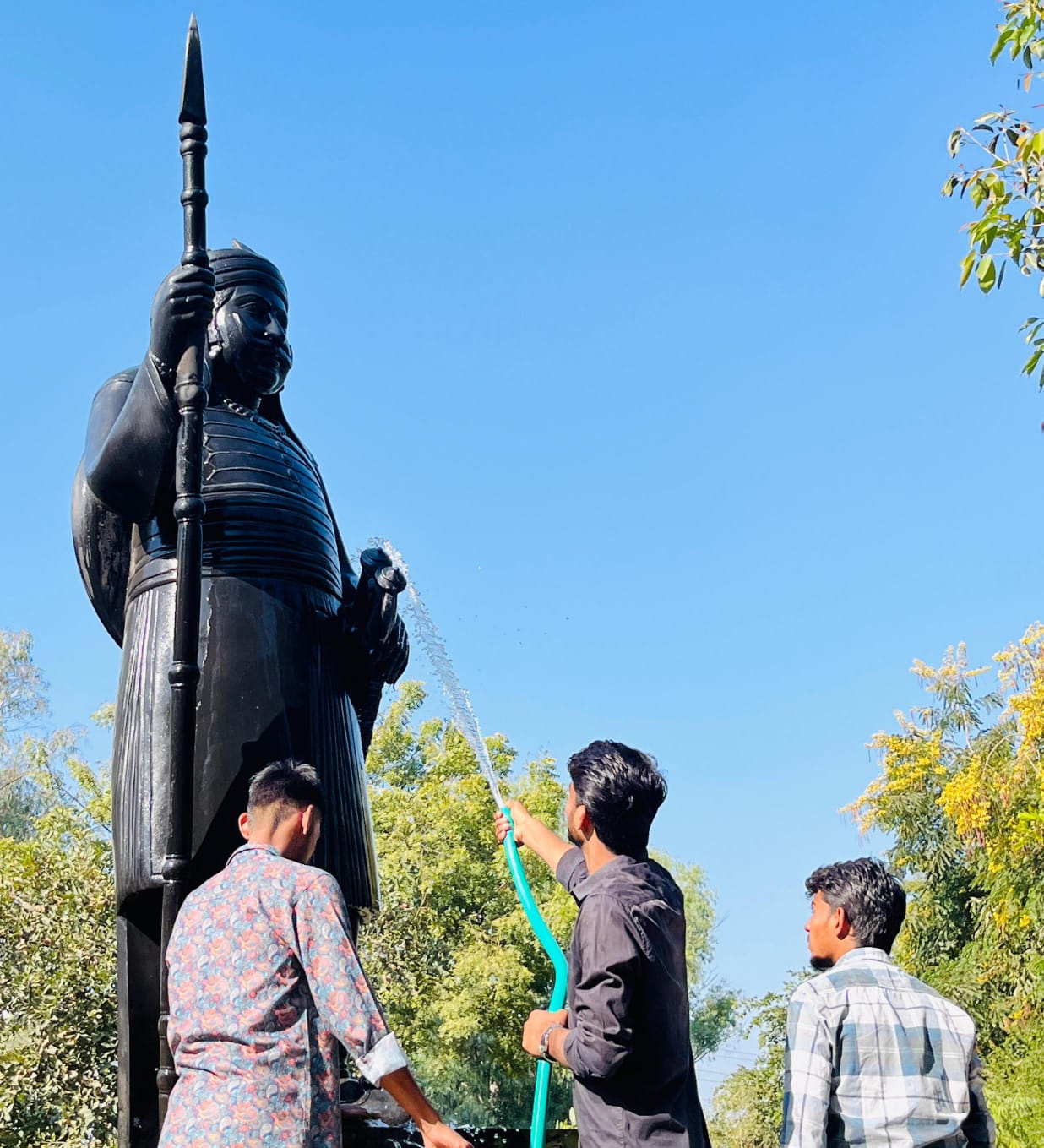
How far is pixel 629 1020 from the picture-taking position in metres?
3.07

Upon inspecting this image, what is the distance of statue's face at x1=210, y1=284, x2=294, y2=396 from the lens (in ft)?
16.6

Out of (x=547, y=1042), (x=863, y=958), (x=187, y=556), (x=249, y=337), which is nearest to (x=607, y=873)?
(x=547, y=1042)

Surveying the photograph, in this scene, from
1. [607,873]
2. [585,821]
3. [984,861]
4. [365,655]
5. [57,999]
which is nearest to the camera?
[607,873]

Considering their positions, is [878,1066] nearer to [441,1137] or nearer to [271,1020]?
[441,1137]

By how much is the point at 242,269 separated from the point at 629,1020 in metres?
3.10

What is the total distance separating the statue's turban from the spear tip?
54 centimetres

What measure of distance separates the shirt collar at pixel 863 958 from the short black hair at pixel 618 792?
51 centimetres

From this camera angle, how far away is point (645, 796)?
11.0 feet

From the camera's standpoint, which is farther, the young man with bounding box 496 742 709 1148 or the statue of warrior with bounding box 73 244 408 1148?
the statue of warrior with bounding box 73 244 408 1148

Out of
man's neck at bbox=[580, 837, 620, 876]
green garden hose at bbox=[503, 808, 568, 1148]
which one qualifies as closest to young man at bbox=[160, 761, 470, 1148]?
green garden hose at bbox=[503, 808, 568, 1148]

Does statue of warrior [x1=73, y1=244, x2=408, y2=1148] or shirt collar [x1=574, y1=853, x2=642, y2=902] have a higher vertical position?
statue of warrior [x1=73, y1=244, x2=408, y2=1148]

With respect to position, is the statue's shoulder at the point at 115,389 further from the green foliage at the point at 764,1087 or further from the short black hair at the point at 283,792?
the green foliage at the point at 764,1087

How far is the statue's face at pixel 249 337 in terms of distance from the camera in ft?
16.6

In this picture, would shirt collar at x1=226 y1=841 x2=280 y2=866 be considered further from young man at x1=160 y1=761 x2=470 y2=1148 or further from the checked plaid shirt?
the checked plaid shirt
